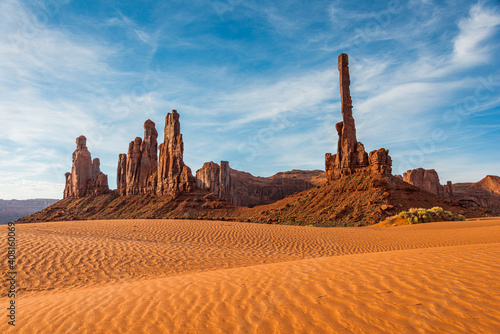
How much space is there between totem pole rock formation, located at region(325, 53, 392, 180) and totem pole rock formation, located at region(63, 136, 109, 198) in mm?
53245

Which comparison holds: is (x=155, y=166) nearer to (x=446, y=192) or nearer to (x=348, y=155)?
(x=348, y=155)

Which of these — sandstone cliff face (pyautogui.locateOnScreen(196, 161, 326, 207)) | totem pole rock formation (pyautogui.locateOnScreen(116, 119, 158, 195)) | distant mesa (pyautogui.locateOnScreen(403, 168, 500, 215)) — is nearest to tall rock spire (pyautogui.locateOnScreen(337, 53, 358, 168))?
sandstone cliff face (pyautogui.locateOnScreen(196, 161, 326, 207))

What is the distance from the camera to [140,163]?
6525 cm

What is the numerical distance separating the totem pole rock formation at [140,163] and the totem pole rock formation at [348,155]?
3815cm

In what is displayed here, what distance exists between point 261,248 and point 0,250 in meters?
10.4

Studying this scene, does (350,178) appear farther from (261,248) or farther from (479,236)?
(261,248)

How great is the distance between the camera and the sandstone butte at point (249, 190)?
35219 mm

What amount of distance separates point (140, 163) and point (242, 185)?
2785 cm

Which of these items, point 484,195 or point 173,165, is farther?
point 484,195

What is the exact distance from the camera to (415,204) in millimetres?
33406

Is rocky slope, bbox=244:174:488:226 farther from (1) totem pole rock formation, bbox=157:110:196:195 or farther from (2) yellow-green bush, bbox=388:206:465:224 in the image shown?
(1) totem pole rock formation, bbox=157:110:196:195

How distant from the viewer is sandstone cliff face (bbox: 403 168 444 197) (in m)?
65.8

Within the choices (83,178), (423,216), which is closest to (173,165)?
(83,178)

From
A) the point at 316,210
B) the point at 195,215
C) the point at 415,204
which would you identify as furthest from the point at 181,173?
the point at 415,204
